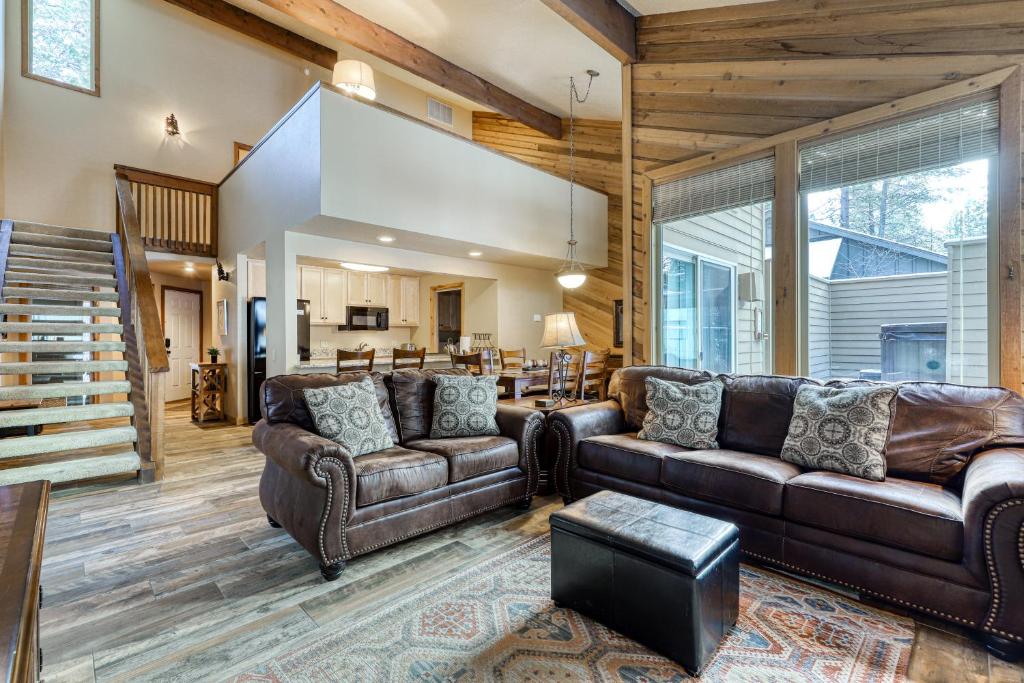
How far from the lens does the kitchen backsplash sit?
7.01 meters

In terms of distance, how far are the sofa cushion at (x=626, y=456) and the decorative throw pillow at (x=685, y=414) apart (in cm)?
7

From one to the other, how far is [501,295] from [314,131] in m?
3.45

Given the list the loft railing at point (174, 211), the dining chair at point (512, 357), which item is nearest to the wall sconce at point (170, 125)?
the loft railing at point (174, 211)

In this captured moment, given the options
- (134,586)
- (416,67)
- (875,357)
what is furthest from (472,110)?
(134,586)

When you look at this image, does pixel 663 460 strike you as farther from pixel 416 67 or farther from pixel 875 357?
pixel 416 67

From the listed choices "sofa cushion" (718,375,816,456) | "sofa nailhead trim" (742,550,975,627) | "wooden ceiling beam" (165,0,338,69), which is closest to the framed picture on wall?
"wooden ceiling beam" (165,0,338,69)

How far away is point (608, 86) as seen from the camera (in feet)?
19.6

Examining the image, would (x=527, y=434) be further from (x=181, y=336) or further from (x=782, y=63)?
(x=181, y=336)

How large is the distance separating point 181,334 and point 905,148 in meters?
10.1

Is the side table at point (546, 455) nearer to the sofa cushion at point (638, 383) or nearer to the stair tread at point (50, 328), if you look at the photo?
the sofa cushion at point (638, 383)

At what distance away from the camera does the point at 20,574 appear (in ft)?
2.90

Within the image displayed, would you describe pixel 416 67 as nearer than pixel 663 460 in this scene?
No

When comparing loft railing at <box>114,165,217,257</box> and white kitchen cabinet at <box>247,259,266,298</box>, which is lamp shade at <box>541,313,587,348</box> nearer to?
white kitchen cabinet at <box>247,259,266,298</box>

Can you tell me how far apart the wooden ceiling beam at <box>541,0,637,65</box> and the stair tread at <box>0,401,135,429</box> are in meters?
4.66
